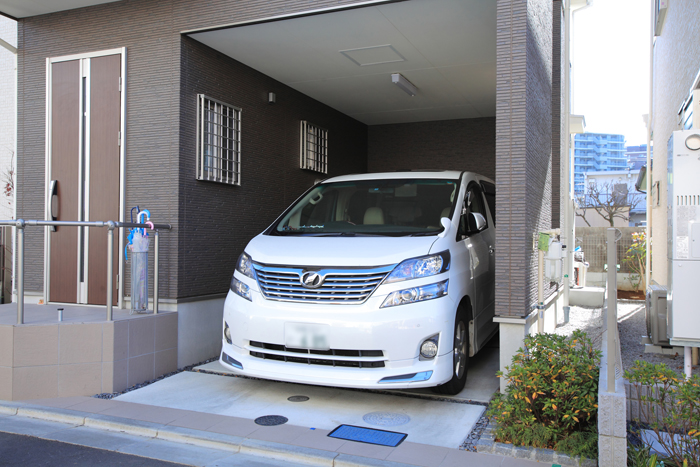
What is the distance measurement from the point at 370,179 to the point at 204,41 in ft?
8.59

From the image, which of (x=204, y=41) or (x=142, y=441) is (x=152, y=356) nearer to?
(x=142, y=441)

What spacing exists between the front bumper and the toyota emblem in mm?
154

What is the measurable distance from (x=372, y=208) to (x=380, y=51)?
7.96 ft

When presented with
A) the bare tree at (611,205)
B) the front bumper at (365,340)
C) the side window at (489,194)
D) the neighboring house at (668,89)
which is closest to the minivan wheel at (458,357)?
the front bumper at (365,340)

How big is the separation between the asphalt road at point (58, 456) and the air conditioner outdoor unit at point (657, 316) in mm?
4318

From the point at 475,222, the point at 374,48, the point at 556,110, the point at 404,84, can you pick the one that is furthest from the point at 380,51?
the point at 475,222

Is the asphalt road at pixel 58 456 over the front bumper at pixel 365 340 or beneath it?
beneath

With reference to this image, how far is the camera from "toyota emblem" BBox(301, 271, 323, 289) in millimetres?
4449

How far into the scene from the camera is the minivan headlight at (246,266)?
4818 millimetres

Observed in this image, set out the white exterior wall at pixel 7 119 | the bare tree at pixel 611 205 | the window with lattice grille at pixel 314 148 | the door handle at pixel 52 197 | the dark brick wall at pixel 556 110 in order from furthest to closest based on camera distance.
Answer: the bare tree at pixel 611 205
the white exterior wall at pixel 7 119
the window with lattice grille at pixel 314 148
the dark brick wall at pixel 556 110
the door handle at pixel 52 197

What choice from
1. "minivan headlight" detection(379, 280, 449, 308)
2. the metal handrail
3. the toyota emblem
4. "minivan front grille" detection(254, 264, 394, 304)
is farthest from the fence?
the metal handrail

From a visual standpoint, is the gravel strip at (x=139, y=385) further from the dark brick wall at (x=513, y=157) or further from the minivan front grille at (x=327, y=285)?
the dark brick wall at (x=513, y=157)

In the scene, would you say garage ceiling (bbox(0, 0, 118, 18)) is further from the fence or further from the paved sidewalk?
the fence

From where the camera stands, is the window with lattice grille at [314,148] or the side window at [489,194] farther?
the window with lattice grille at [314,148]
